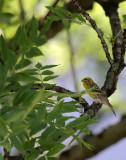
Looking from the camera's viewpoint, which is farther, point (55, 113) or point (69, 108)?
point (69, 108)

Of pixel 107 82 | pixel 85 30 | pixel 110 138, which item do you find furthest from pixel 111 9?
pixel 85 30

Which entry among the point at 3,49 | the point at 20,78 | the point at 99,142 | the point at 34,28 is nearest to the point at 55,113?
the point at 20,78

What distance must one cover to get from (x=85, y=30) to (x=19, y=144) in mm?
3569

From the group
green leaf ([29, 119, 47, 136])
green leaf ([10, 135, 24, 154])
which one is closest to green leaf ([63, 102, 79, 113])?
green leaf ([29, 119, 47, 136])

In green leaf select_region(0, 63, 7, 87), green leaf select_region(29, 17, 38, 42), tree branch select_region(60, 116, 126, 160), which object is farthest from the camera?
tree branch select_region(60, 116, 126, 160)

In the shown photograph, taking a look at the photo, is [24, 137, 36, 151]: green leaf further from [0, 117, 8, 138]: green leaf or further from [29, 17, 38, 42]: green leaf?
[29, 17, 38, 42]: green leaf

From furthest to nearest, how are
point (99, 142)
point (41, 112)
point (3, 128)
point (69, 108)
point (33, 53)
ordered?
point (99, 142)
point (33, 53)
point (69, 108)
point (41, 112)
point (3, 128)

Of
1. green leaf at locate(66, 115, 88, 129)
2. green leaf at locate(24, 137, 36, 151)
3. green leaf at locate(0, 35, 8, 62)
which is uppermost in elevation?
green leaf at locate(0, 35, 8, 62)

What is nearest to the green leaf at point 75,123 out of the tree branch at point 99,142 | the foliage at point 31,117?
the foliage at point 31,117

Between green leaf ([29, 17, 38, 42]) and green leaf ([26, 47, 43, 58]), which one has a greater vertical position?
green leaf ([29, 17, 38, 42])

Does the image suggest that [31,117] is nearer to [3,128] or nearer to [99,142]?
[3,128]

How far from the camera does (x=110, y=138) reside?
3.03 metres

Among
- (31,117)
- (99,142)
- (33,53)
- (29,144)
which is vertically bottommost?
(99,142)

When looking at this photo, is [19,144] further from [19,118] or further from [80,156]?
[80,156]
